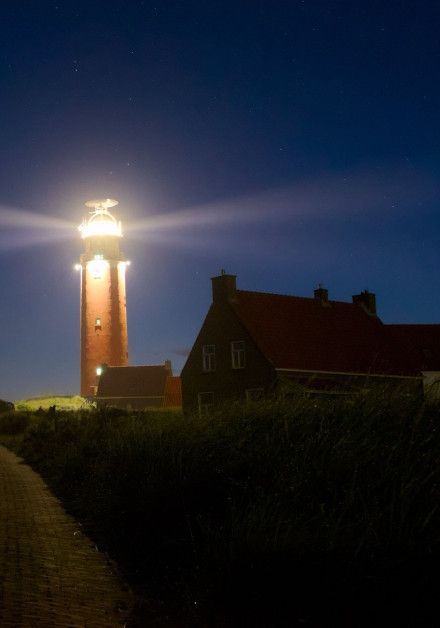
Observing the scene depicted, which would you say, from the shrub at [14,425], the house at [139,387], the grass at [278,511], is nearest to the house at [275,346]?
the shrub at [14,425]

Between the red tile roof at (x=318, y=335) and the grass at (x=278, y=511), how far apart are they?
25.4 m

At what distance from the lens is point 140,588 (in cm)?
655

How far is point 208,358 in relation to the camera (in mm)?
39094

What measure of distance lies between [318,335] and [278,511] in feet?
108

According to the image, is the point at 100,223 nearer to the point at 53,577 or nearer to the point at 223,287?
the point at 223,287

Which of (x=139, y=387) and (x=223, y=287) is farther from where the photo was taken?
(x=139, y=387)

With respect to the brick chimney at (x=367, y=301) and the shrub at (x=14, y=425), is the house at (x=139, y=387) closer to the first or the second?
the brick chimney at (x=367, y=301)

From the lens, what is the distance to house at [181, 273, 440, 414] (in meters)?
36.3

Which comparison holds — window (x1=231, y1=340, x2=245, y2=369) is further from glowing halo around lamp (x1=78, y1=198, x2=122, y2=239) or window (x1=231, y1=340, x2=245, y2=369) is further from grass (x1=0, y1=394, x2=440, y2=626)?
glowing halo around lamp (x1=78, y1=198, x2=122, y2=239)

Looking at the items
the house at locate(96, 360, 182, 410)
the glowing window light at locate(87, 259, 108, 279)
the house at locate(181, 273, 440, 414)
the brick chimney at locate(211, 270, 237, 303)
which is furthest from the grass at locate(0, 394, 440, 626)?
the glowing window light at locate(87, 259, 108, 279)

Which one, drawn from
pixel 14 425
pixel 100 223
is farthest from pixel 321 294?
pixel 100 223

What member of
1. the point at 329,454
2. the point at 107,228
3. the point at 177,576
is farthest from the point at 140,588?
the point at 107,228

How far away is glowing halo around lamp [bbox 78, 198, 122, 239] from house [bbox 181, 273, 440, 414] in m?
31.1

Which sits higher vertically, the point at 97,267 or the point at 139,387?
the point at 97,267
